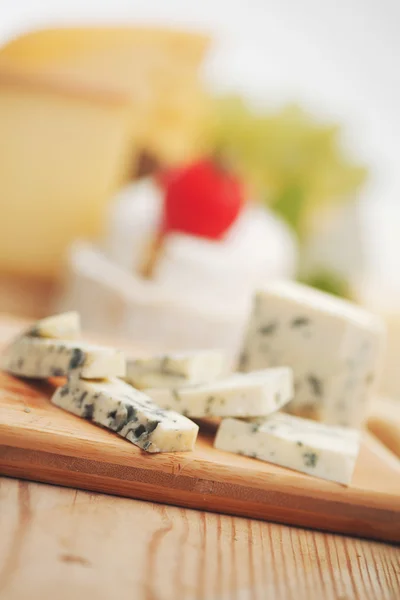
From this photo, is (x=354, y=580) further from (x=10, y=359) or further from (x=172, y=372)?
(x=10, y=359)

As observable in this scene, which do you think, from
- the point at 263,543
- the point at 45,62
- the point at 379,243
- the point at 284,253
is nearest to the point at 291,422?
the point at 263,543

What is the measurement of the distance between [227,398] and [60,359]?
0.74 feet

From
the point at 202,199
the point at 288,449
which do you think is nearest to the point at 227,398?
the point at 288,449

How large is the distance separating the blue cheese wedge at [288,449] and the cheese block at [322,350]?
23 cm

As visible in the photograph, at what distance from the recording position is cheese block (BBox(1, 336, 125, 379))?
1025 mm

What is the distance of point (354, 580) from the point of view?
90 cm

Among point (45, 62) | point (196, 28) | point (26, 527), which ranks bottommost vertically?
point (26, 527)

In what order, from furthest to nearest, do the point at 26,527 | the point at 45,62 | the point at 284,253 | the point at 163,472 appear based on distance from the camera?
1. the point at 45,62
2. the point at 284,253
3. the point at 163,472
4. the point at 26,527

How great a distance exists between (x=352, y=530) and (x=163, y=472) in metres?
0.26

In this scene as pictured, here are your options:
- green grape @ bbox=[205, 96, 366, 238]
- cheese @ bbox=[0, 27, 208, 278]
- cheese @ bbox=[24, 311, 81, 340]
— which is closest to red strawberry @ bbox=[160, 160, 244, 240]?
cheese @ bbox=[0, 27, 208, 278]

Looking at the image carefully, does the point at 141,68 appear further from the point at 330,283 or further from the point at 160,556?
the point at 160,556

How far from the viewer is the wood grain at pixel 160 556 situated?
0.78 meters

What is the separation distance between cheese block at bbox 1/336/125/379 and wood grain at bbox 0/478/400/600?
16 centimetres

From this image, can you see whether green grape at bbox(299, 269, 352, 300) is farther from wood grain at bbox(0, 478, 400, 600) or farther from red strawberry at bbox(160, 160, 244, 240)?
wood grain at bbox(0, 478, 400, 600)
